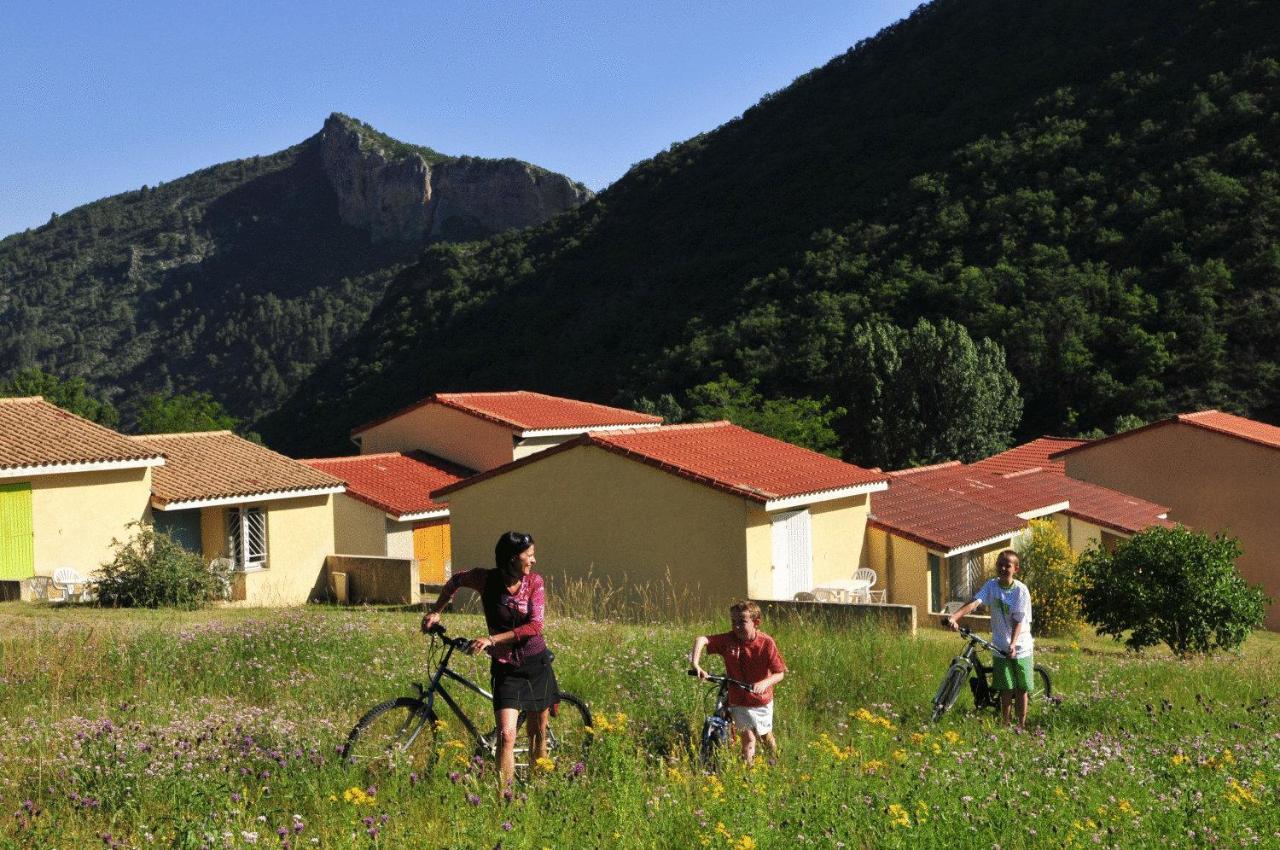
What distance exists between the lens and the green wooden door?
22391mm

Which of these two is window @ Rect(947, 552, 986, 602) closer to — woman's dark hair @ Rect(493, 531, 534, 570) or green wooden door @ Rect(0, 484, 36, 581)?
green wooden door @ Rect(0, 484, 36, 581)

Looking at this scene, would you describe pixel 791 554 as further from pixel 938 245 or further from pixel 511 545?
pixel 938 245

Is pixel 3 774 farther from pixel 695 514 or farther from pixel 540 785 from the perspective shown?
pixel 695 514

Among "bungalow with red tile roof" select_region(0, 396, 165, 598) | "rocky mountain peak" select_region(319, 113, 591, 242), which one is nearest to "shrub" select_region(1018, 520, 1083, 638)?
"bungalow with red tile roof" select_region(0, 396, 165, 598)

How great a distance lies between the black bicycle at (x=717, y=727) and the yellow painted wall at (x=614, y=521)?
1272 centimetres

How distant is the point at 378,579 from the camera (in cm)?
2595

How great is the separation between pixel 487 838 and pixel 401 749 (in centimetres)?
152

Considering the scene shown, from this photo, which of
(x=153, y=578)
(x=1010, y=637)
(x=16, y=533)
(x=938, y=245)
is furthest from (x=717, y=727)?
(x=938, y=245)

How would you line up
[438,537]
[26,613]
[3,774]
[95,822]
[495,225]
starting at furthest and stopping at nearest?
[495,225] → [438,537] → [26,613] → [3,774] → [95,822]

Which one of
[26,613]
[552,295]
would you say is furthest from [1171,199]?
[26,613]

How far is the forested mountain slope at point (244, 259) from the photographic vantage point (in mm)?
96688

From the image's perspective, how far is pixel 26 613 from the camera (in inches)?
711

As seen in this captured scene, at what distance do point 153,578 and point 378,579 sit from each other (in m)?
5.51

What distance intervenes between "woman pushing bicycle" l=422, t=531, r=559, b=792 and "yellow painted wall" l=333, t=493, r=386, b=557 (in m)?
24.8
